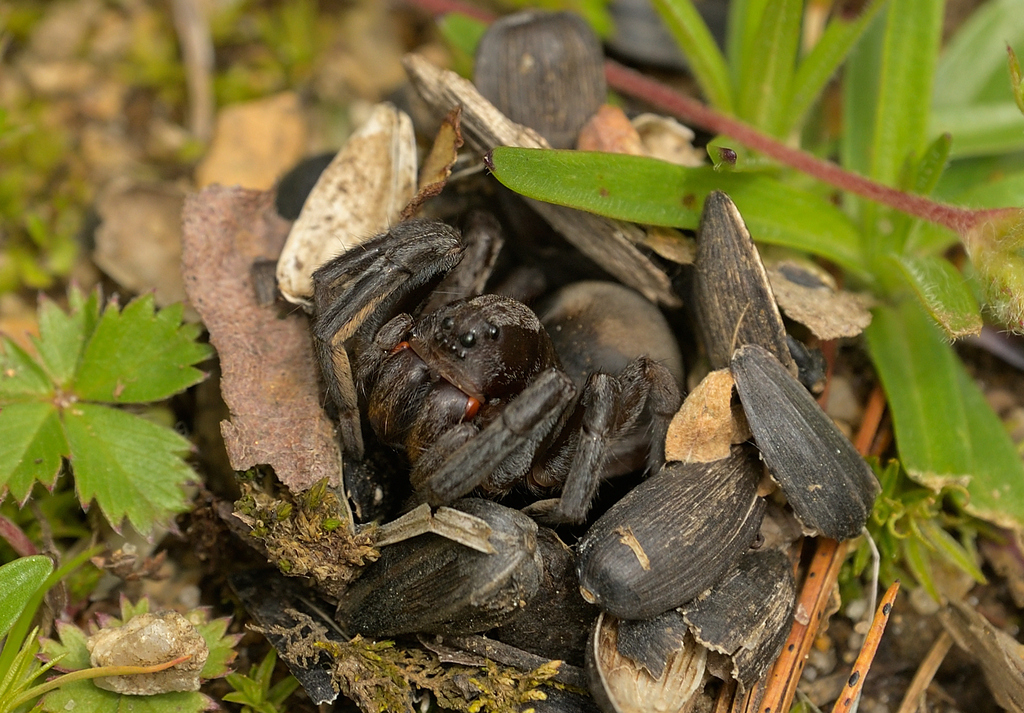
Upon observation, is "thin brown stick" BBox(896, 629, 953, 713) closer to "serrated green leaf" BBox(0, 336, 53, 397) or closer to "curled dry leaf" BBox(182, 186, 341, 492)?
"curled dry leaf" BBox(182, 186, 341, 492)

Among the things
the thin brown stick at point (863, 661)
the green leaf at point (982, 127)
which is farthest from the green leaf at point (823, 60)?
the thin brown stick at point (863, 661)

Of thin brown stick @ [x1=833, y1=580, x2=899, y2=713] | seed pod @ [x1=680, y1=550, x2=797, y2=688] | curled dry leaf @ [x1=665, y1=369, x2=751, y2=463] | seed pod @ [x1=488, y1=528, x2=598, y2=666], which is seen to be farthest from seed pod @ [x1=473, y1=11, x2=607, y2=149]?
thin brown stick @ [x1=833, y1=580, x2=899, y2=713]

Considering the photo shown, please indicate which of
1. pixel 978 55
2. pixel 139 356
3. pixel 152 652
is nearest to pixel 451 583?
pixel 152 652

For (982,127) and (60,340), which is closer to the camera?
(60,340)

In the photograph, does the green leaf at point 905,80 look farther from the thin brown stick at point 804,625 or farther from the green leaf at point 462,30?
the green leaf at point 462,30

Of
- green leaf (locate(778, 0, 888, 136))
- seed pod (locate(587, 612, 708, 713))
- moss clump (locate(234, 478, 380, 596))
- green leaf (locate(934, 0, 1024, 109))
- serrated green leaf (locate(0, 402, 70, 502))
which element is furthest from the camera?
green leaf (locate(934, 0, 1024, 109))

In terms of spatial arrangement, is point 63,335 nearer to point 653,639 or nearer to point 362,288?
point 362,288

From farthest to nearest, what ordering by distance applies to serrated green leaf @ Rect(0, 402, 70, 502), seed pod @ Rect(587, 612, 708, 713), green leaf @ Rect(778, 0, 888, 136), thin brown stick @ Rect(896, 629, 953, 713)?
1. green leaf @ Rect(778, 0, 888, 136)
2. thin brown stick @ Rect(896, 629, 953, 713)
3. serrated green leaf @ Rect(0, 402, 70, 502)
4. seed pod @ Rect(587, 612, 708, 713)

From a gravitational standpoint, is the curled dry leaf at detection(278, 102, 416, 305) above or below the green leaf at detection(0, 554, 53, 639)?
above
